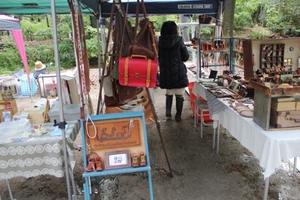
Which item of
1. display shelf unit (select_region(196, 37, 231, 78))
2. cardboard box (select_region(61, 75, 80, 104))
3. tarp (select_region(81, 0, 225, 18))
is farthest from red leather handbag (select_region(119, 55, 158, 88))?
tarp (select_region(81, 0, 225, 18))

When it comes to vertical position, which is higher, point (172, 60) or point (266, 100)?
point (172, 60)

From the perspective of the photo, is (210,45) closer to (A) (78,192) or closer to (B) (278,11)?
(A) (78,192)

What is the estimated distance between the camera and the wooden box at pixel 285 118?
1844mm

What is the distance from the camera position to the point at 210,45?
3.70 metres

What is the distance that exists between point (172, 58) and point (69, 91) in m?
1.76

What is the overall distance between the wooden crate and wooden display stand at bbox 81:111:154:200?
912 millimetres

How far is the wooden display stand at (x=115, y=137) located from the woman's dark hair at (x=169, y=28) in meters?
2.02

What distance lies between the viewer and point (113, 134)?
2070mm

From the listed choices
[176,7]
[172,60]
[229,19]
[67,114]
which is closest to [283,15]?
[229,19]

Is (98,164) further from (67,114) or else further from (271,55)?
(271,55)

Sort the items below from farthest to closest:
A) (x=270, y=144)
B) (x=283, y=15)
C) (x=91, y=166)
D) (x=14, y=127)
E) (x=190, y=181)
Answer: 1. (x=283, y=15)
2. (x=190, y=181)
3. (x=14, y=127)
4. (x=91, y=166)
5. (x=270, y=144)

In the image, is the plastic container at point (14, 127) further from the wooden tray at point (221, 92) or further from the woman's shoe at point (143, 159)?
the wooden tray at point (221, 92)

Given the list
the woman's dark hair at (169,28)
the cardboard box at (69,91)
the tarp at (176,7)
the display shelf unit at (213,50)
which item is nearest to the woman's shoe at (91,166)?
the cardboard box at (69,91)

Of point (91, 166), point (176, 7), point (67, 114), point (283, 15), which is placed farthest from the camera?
point (283, 15)
